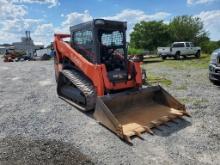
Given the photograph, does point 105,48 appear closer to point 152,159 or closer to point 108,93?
point 108,93

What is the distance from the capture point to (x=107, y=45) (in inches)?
336

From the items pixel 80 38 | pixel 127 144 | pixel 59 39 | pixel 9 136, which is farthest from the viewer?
pixel 59 39

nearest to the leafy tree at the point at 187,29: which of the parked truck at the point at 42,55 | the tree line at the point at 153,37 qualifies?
the tree line at the point at 153,37

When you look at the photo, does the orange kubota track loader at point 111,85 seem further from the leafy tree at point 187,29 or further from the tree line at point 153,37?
the leafy tree at point 187,29

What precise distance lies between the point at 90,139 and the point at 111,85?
1.95m

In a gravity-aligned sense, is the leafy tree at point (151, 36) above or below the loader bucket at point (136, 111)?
above

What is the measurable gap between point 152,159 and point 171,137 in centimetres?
118

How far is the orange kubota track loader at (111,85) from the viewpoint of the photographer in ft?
24.1

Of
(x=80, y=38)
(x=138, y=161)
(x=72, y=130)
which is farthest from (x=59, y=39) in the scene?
(x=138, y=161)

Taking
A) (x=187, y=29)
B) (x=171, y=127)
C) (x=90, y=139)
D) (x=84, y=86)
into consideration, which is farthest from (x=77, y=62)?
(x=187, y=29)

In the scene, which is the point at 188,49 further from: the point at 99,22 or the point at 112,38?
the point at 99,22

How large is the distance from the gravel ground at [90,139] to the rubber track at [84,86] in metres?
0.40

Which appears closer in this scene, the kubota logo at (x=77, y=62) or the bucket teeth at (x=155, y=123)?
the bucket teeth at (x=155, y=123)

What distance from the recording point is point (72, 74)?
9.41 metres
